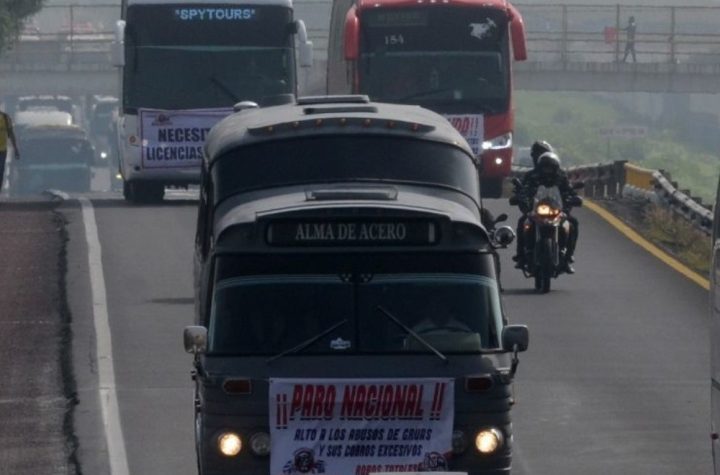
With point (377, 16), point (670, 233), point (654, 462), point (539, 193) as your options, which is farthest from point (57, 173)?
point (654, 462)

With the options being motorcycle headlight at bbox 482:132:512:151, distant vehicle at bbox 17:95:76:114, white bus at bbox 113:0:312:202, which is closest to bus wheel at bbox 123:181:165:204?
white bus at bbox 113:0:312:202

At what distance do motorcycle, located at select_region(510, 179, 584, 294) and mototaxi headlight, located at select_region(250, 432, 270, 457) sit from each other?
36.2 ft

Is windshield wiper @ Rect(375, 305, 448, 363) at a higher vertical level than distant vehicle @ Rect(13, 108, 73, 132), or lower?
higher

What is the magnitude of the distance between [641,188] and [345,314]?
21395 millimetres

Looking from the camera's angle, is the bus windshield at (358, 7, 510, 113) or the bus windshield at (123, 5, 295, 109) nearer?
the bus windshield at (123, 5, 295, 109)

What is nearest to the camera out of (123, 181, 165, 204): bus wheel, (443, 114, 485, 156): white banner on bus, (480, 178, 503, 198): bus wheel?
(443, 114, 485, 156): white banner on bus

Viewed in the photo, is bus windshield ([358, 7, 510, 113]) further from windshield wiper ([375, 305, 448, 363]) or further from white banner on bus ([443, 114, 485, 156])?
windshield wiper ([375, 305, 448, 363])

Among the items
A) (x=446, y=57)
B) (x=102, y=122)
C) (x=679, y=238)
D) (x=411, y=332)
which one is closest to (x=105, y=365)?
(x=411, y=332)

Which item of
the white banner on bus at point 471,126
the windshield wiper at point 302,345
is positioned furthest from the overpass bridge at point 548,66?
the windshield wiper at point 302,345

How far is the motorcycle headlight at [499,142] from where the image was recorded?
102ft

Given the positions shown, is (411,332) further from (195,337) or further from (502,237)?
(502,237)

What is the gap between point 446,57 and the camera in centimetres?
3155

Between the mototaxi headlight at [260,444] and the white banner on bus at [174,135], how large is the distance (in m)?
18.8

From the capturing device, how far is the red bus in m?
31.4
